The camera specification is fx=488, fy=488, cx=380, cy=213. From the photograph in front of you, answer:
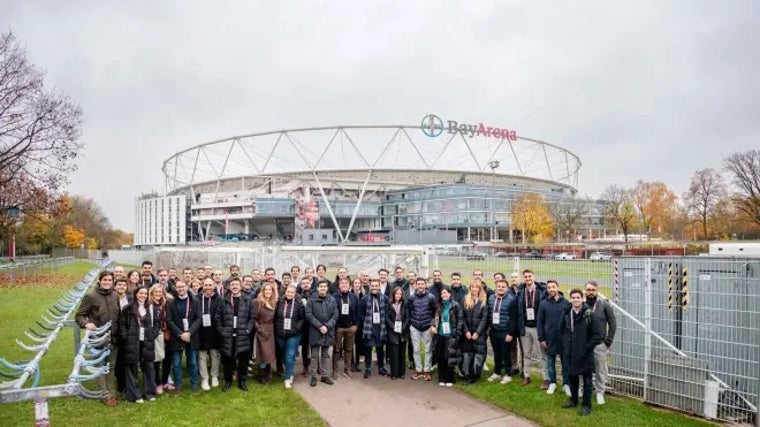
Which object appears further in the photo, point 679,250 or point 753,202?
point 753,202

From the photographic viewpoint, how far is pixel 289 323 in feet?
26.8

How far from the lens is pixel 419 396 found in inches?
300

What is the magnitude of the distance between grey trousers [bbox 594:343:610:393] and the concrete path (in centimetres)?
139

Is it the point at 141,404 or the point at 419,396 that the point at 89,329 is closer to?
the point at 141,404

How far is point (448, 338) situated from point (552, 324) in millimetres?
1727

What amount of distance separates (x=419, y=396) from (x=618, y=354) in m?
3.21

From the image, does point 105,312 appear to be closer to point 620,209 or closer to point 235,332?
point 235,332

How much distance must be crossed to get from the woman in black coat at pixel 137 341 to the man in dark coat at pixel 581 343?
6045 mm

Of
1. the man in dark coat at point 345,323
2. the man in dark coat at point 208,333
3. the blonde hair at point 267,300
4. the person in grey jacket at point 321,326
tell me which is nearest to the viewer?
the man in dark coat at point 208,333

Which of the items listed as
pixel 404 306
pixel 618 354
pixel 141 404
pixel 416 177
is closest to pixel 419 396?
pixel 404 306

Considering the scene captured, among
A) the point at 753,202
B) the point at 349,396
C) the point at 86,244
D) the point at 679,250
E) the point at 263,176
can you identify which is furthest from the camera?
the point at 263,176

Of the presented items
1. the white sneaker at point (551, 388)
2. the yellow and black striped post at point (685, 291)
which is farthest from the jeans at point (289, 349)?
the yellow and black striped post at point (685, 291)

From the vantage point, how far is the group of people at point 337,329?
278 inches

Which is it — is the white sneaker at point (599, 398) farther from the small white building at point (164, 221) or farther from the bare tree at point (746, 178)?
the small white building at point (164, 221)
